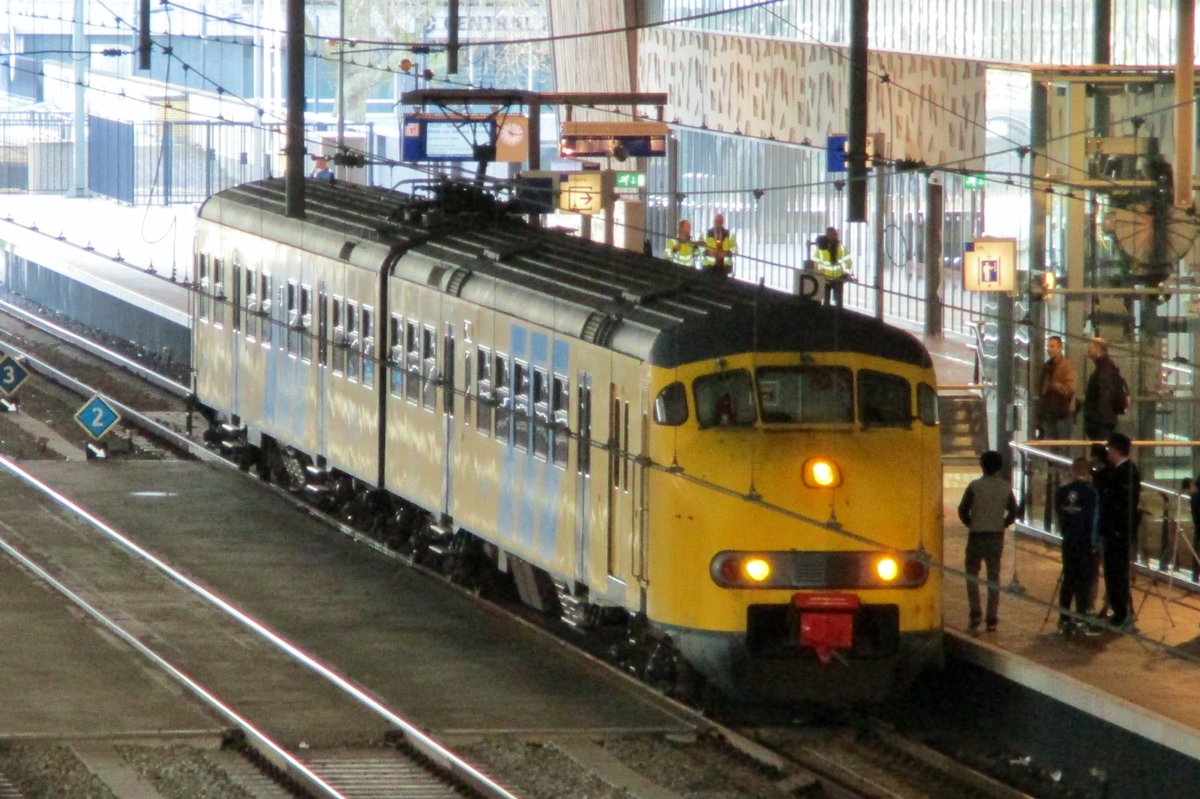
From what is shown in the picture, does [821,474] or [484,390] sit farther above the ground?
[484,390]

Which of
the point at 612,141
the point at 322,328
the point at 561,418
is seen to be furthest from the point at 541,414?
the point at 612,141

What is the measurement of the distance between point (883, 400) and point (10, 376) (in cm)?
1843

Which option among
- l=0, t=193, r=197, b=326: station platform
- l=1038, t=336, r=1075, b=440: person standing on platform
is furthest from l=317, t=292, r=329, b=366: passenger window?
l=0, t=193, r=197, b=326: station platform

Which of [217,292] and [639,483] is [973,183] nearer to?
[217,292]

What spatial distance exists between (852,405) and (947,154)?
72.0 feet

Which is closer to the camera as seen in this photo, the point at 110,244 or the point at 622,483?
the point at 622,483

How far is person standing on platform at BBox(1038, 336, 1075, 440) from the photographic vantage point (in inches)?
778

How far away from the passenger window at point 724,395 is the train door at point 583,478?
1.43 metres

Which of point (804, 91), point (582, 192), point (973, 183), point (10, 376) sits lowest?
point (10, 376)

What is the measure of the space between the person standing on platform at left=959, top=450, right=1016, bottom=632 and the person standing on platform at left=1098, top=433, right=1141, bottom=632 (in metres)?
0.65

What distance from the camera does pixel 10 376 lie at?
30.9 meters

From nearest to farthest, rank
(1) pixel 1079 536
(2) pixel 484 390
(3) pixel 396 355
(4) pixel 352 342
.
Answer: (1) pixel 1079 536 < (2) pixel 484 390 < (3) pixel 396 355 < (4) pixel 352 342

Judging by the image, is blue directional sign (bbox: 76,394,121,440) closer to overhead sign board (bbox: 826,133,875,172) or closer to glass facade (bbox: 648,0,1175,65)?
overhead sign board (bbox: 826,133,875,172)

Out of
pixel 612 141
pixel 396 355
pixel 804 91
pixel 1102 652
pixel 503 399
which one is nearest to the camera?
pixel 1102 652
